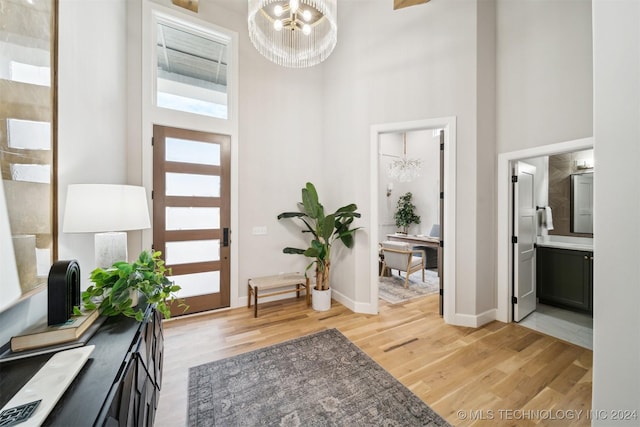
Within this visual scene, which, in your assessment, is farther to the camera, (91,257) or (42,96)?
(91,257)

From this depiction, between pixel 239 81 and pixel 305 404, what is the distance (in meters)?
→ 3.76

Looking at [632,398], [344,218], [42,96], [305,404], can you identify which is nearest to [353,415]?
[305,404]

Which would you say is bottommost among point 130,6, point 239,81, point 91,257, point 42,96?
point 91,257

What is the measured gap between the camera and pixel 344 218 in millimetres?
3307

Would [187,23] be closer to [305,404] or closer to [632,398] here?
[305,404]

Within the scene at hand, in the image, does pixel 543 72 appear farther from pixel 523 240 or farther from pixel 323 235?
pixel 323 235

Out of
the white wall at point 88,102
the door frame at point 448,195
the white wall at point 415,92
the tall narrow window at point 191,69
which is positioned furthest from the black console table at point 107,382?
the door frame at point 448,195

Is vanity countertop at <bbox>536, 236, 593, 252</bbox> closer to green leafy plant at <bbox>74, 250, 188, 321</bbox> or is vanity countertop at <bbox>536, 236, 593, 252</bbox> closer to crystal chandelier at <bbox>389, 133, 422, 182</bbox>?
crystal chandelier at <bbox>389, 133, 422, 182</bbox>

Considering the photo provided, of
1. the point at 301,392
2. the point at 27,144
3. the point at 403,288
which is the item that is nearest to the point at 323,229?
the point at 301,392

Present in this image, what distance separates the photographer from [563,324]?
2.88 meters

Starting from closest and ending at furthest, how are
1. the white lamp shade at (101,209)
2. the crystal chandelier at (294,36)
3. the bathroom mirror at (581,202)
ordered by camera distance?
the white lamp shade at (101,209) → the crystal chandelier at (294,36) → the bathroom mirror at (581,202)

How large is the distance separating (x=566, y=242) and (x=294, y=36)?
478cm

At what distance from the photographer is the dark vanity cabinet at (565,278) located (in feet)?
9.87

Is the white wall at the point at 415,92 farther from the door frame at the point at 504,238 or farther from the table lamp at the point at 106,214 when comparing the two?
the table lamp at the point at 106,214
